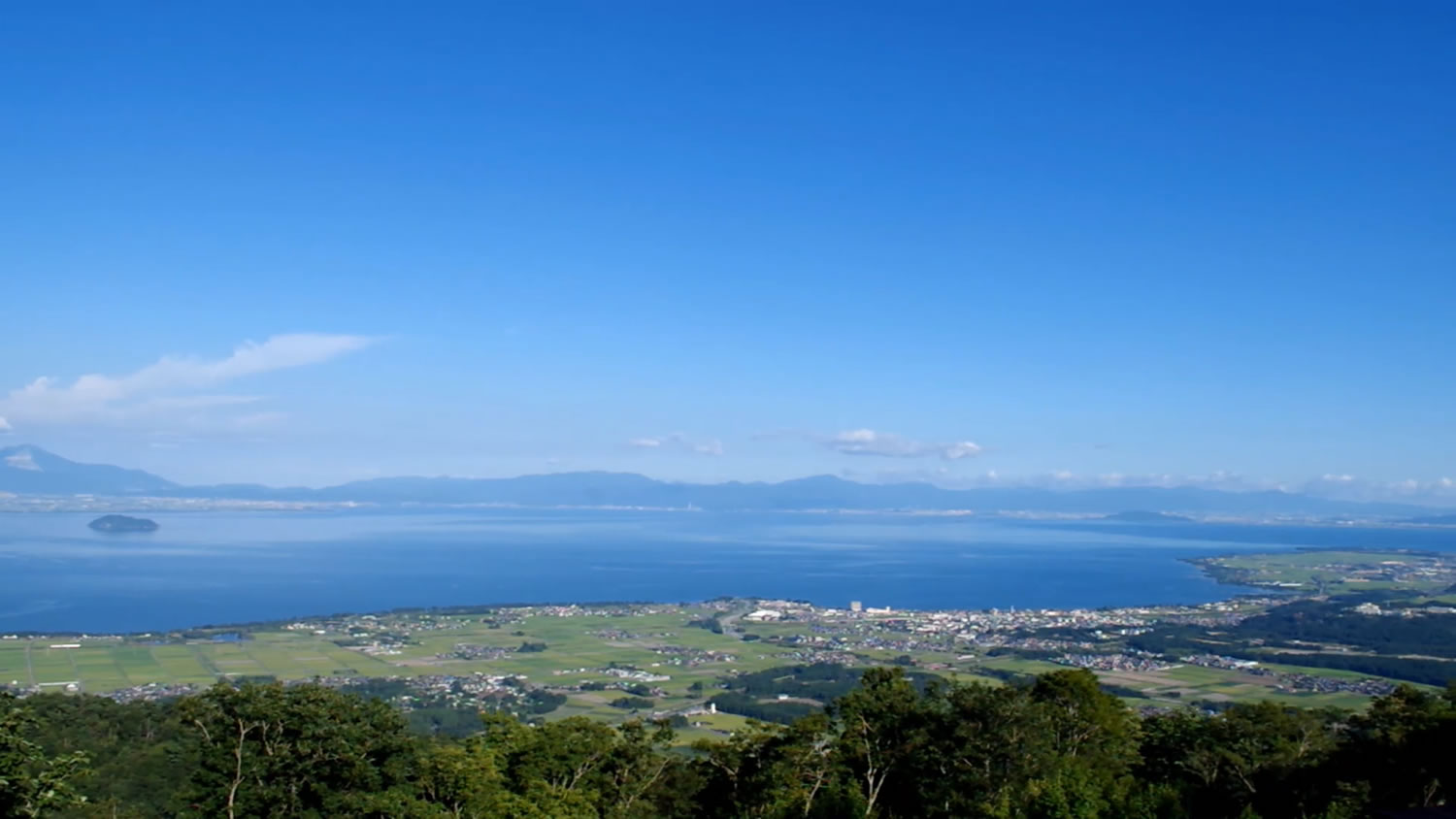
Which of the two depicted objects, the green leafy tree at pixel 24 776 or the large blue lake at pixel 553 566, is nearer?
the green leafy tree at pixel 24 776

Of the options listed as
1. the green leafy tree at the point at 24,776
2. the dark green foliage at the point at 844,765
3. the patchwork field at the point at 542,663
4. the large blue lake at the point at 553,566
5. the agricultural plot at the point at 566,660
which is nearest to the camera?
the green leafy tree at the point at 24,776

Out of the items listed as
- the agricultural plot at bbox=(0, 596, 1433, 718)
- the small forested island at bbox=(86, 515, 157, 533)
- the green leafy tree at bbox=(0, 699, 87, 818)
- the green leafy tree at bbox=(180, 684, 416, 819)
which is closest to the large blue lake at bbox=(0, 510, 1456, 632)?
the small forested island at bbox=(86, 515, 157, 533)

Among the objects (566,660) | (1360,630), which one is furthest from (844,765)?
(1360,630)

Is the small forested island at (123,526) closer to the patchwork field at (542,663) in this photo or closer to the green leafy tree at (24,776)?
the patchwork field at (542,663)

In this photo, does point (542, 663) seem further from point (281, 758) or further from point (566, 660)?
point (281, 758)

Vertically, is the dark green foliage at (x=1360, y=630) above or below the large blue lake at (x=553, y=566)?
above

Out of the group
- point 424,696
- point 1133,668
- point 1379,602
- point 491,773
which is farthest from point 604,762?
point 1379,602

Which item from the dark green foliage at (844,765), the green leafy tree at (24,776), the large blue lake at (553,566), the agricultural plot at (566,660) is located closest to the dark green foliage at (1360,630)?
the agricultural plot at (566,660)

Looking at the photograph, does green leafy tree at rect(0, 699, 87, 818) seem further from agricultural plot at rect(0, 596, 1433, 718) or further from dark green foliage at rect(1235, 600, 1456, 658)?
dark green foliage at rect(1235, 600, 1456, 658)
